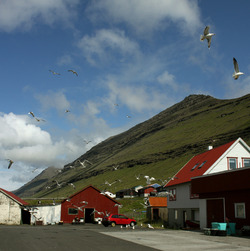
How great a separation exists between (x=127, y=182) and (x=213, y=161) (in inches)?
6003

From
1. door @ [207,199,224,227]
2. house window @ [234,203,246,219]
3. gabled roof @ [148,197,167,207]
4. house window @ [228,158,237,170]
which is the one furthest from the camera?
gabled roof @ [148,197,167,207]

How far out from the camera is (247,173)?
28.6m

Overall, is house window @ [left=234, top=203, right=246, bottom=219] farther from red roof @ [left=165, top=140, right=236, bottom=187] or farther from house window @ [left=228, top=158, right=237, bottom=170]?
house window @ [left=228, top=158, right=237, bottom=170]

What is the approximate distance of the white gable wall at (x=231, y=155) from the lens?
3953 cm

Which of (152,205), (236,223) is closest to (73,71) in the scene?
(236,223)

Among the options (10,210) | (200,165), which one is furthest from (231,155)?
(10,210)

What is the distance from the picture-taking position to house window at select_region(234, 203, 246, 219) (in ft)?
98.9

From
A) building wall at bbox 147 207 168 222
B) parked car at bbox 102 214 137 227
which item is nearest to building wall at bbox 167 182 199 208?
building wall at bbox 147 207 168 222

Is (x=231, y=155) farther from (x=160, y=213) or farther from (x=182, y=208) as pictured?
(x=160, y=213)

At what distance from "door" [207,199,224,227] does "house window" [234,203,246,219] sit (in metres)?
2.29

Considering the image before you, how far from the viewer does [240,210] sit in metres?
30.7

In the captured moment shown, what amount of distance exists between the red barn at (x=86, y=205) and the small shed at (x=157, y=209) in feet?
23.3

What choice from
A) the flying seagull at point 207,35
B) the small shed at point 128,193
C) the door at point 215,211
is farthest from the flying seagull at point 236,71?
the small shed at point 128,193

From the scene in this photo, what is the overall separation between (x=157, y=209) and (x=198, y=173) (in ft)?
69.5
